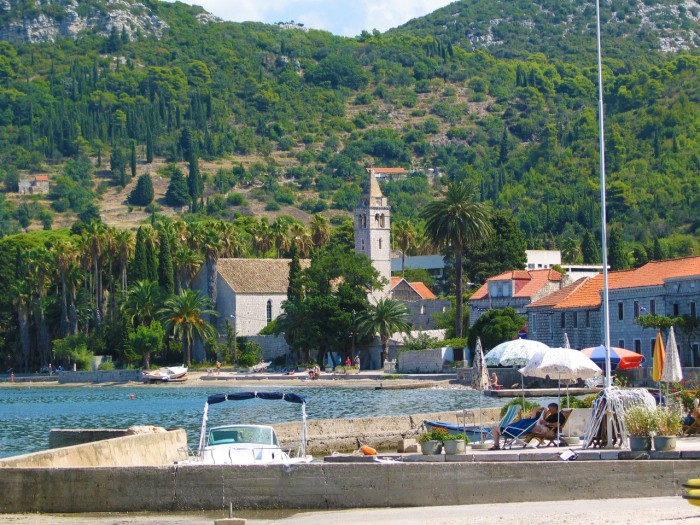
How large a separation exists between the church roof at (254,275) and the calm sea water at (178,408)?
24.5 m

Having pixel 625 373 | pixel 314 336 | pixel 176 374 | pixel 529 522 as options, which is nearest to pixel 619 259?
pixel 314 336

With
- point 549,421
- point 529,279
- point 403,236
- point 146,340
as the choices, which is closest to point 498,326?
point 529,279

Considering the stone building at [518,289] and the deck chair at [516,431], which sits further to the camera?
the stone building at [518,289]

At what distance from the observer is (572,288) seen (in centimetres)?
8631

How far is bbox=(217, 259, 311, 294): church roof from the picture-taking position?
122131mm

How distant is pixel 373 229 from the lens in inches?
5010

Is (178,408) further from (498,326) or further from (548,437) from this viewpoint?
(548,437)

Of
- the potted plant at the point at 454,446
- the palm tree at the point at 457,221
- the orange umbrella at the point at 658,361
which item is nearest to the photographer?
the potted plant at the point at 454,446

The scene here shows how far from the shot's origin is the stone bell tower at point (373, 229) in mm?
126562

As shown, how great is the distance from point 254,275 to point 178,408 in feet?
172

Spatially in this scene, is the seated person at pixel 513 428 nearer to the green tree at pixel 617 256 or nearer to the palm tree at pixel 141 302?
the palm tree at pixel 141 302

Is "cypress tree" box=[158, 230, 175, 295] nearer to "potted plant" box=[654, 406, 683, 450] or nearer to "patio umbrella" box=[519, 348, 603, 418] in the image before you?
"patio umbrella" box=[519, 348, 603, 418]

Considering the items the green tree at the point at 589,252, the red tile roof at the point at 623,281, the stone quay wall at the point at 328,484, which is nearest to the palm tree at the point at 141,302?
the red tile roof at the point at 623,281

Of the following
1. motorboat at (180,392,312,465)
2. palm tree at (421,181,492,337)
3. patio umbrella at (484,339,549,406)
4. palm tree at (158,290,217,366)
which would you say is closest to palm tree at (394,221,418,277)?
palm tree at (158,290,217,366)
